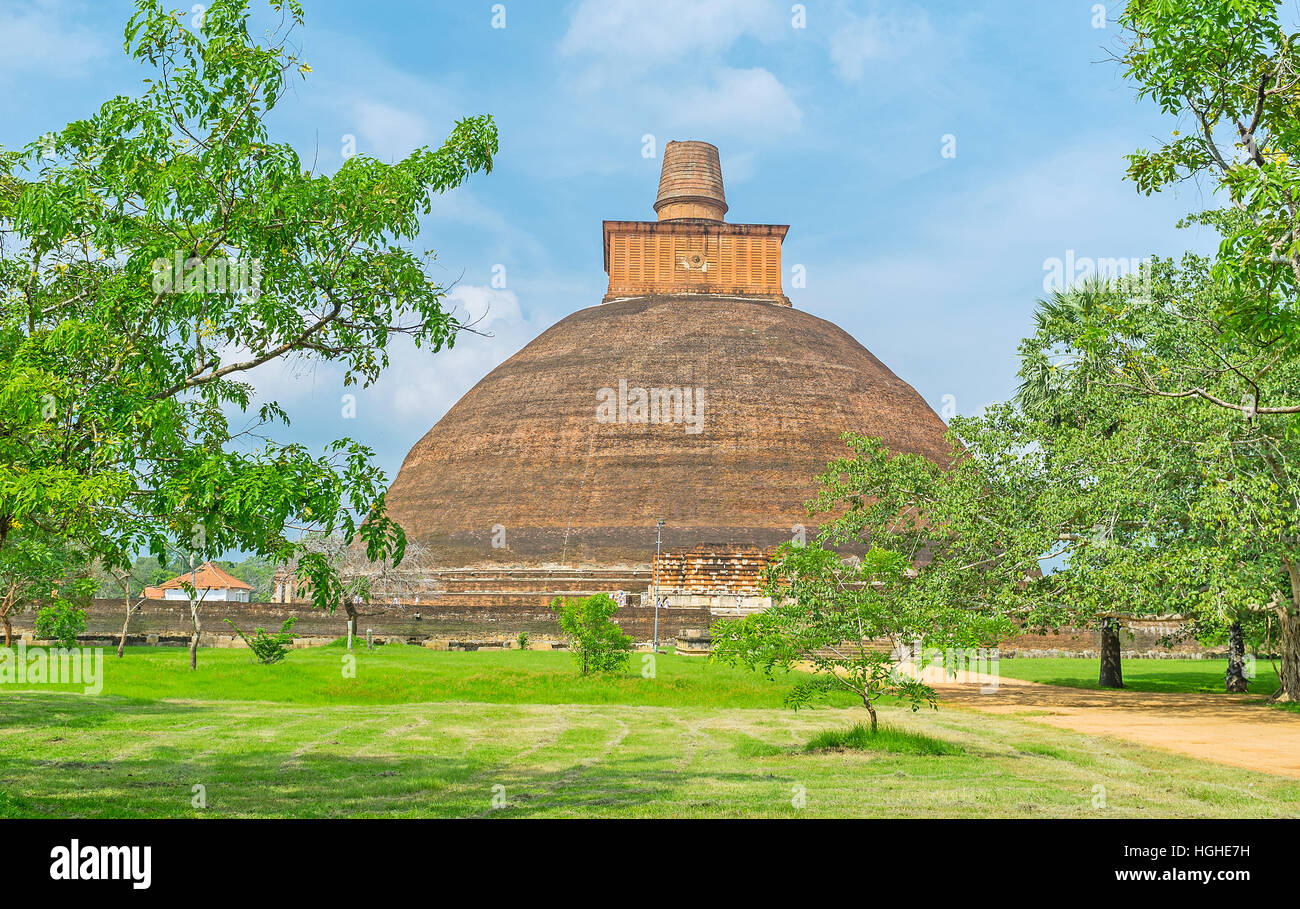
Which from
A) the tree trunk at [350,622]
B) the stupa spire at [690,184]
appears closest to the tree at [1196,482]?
the tree trunk at [350,622]

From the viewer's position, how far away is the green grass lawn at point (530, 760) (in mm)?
8258

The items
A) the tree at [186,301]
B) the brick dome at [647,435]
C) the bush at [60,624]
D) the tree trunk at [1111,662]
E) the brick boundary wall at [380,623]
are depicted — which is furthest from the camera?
the brick dome at [647,435]

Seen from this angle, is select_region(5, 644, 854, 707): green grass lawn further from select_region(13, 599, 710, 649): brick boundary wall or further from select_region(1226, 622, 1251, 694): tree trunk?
select_region(13, 599, 710, 649): brick boundary wall

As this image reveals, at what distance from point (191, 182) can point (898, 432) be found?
43699 mm

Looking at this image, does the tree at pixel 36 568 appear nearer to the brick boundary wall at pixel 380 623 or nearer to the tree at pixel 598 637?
the brick boundary wall at pixel 380 623

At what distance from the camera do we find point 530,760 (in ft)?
36.3

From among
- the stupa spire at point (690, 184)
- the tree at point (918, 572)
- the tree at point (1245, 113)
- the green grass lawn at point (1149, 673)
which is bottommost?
the green grass lawn at point (1149, 673)

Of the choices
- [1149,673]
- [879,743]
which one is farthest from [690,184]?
[879,743]

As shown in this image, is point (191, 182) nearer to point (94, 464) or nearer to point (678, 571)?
point (94, 464)

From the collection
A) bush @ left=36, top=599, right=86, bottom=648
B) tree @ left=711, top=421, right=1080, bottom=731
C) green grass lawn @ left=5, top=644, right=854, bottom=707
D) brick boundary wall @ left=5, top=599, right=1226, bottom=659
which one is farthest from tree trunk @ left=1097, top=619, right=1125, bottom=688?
bush @ left=36, top=599, right=86, bottom=648

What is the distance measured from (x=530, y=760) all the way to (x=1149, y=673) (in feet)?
80.7

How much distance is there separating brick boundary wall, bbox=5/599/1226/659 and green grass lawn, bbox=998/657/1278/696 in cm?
135

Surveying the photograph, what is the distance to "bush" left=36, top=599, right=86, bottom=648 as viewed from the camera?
77.3 feet

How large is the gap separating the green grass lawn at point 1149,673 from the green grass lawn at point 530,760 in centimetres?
935
